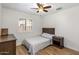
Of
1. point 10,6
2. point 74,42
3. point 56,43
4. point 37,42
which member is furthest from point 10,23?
point 74,42

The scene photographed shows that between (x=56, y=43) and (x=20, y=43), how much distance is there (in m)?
0.60

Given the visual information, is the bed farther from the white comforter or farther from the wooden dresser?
the wooden dresser

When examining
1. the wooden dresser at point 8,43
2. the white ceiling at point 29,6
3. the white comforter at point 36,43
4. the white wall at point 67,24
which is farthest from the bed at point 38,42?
the white ceiling at point 29,6

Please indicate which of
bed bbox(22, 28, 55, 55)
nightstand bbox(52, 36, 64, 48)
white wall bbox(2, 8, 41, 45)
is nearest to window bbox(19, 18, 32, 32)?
white wall bbox(2, 8, 41, 45)

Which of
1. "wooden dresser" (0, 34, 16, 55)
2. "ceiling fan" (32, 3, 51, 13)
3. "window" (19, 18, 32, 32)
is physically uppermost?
"ceiling fan" (32, 3, 51, 13)

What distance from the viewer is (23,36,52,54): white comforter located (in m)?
1.33

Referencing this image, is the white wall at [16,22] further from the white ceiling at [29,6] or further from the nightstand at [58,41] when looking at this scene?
the nightstand at [58,41]

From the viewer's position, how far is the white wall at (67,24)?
127cm

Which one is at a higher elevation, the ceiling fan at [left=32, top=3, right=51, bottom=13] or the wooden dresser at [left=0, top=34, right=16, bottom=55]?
the ceiling fan at [left=32, top=3, right=51, bottom=13]

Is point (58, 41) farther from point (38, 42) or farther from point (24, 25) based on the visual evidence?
point (24, 25)

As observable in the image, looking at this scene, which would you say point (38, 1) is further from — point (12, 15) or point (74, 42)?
point (74, 42)

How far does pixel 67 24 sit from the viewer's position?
1.33 m

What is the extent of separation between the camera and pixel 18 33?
1.31 m

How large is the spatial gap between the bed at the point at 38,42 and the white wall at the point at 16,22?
0.25 ft
